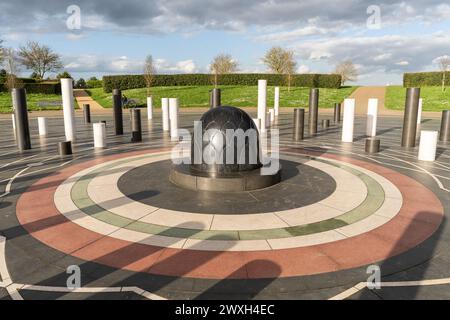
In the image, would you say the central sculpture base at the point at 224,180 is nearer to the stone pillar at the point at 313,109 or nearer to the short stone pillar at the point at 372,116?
the stone pillar at the point at 313,109

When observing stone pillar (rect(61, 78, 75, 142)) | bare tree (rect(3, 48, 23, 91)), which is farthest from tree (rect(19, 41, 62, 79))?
stone pillar (rect(61, 78, 75, 142))

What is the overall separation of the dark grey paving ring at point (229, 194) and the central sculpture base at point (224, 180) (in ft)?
0.64

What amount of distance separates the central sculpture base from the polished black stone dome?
245mm

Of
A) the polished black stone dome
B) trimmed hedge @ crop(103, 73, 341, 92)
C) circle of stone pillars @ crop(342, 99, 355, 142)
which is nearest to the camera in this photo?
the polished black stone dome

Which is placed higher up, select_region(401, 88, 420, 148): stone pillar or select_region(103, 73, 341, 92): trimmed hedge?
select_region(103, 73, 341, 92): trimmed hedge

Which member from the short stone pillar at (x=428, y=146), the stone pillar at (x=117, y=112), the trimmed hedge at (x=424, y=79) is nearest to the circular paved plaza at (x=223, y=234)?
the short stone pillar at (x=428, y=146)

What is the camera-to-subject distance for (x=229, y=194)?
10.6 m

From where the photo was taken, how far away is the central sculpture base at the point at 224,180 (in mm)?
10766

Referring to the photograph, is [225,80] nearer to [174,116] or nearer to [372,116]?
[174,116]

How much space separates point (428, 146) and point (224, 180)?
35.5 ft

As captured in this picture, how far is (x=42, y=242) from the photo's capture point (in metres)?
7.34

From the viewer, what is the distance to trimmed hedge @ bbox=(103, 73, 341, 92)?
73.2m

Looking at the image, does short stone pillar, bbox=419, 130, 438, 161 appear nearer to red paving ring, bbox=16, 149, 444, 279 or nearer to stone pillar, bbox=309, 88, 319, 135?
red paving ring, bbox=16, 149, 444, 279

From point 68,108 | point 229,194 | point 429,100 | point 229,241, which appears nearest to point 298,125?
point 229,194
